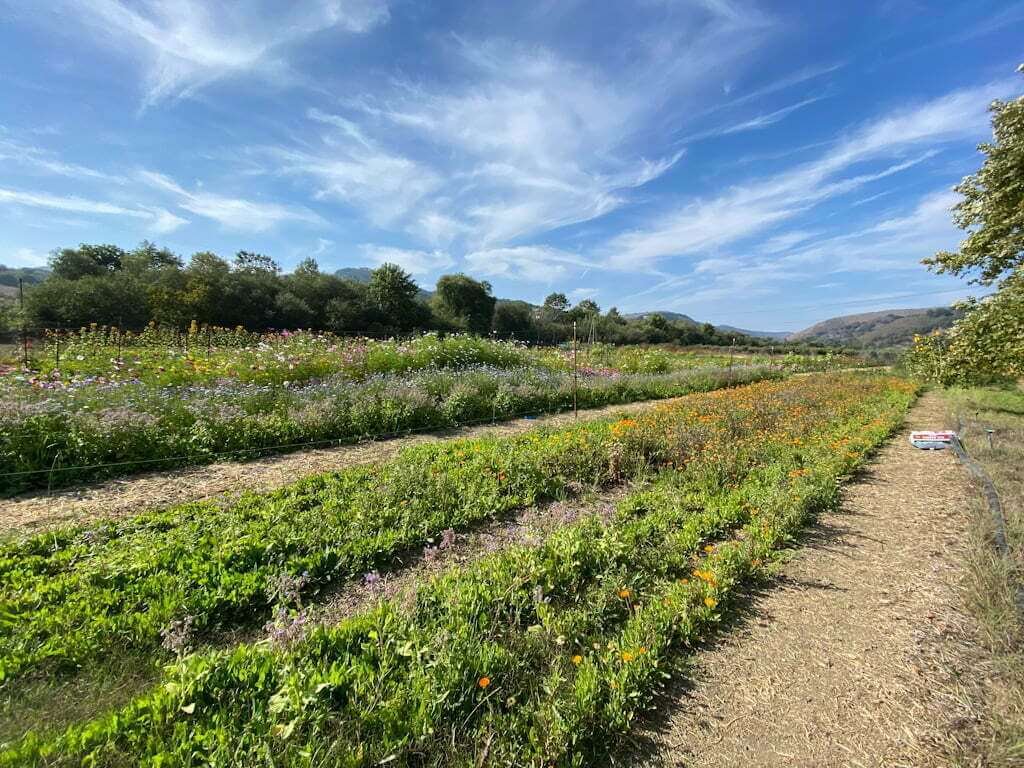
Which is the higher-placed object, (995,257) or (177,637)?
(995,257)

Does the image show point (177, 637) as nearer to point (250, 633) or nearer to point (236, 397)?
point (250, 633)

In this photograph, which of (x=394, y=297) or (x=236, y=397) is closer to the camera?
(x=236, y=397)

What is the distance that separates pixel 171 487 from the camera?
423 cm

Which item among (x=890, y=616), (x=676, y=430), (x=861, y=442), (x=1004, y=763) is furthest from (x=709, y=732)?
(x=861, y=442)

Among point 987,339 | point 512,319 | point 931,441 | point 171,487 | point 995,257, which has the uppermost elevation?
point 512,319

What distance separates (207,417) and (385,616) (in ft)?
15.7

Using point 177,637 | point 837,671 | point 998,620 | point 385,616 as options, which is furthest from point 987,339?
Result: point 177,637

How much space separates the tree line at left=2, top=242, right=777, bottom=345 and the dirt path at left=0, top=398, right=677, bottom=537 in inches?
345

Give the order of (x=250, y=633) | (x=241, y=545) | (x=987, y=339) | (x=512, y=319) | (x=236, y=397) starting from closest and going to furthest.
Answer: (x=250, y=633) → (x=241, y=545) → (x=236, y=397) → (x=987, y=339) → (x=512, y=319)

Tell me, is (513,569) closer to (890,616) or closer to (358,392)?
(890,616)

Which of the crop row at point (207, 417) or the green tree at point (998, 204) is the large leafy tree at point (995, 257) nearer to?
the green tree at point (998, 204)

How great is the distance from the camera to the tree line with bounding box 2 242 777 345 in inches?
748

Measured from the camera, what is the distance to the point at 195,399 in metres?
5.87

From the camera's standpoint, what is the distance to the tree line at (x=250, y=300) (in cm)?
1900
